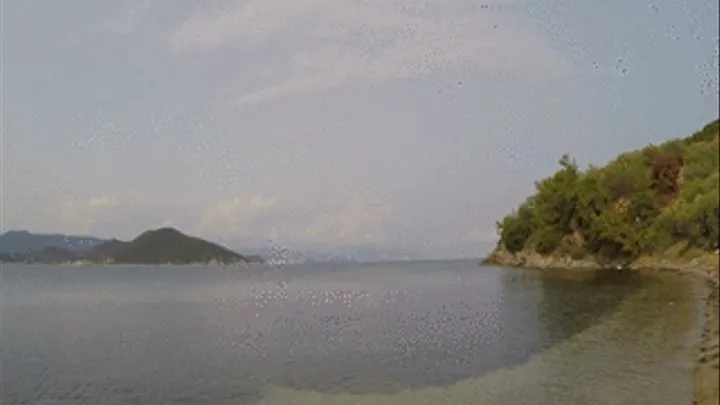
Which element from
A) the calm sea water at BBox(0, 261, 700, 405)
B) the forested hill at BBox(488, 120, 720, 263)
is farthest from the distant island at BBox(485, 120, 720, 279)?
the calm sea water at BBox(0, 261, 700, 405)

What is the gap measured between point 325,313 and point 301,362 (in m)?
31.5

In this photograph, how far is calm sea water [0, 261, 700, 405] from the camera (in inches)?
1190

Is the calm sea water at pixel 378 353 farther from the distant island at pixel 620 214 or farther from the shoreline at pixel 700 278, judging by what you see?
the distant island at pixel 620 214

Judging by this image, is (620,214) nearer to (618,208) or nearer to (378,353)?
(618,208)

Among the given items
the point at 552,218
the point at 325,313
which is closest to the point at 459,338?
the point at 325,313

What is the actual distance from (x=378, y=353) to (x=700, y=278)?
5067 cm

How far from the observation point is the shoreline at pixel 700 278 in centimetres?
2381

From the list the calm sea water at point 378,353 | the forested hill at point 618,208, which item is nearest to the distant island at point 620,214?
the forested hill at point 618,208

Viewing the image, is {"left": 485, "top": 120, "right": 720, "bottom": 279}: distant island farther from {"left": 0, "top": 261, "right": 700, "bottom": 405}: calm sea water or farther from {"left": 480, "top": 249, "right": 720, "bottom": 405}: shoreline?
{"left": 0, "top": 261, "right": 700, "bottom": 405}: calm sea water

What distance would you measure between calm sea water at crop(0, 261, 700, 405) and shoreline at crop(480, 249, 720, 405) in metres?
0.80

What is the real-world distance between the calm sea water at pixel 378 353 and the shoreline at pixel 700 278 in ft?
2.64

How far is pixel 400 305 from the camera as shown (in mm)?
80000

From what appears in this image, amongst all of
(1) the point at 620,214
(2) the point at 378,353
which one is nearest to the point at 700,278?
(1) the point at 620,214

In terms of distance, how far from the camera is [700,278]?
76.1 meters
